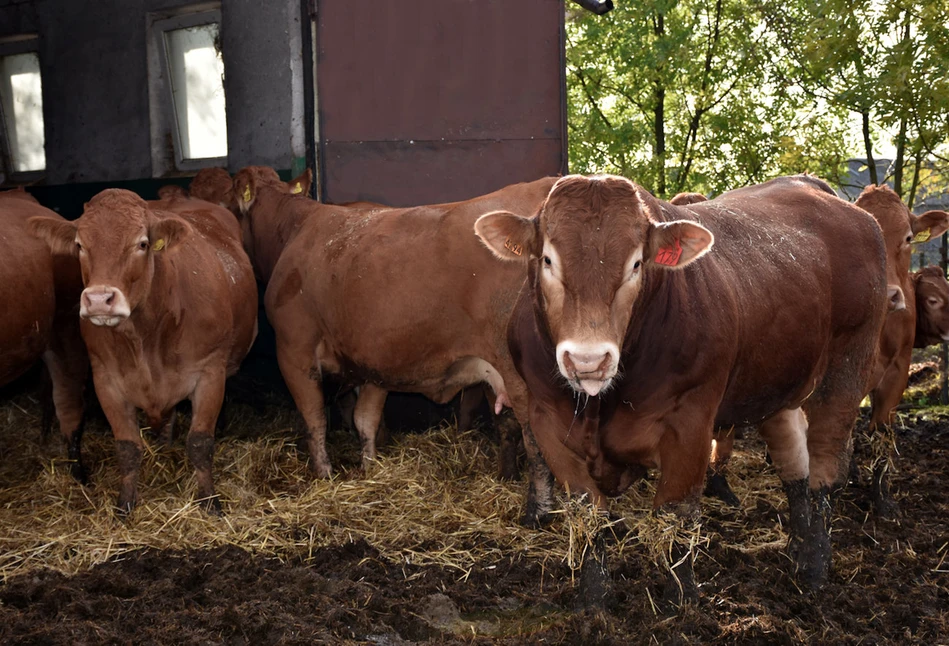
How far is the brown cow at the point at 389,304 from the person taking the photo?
6242 millimetres

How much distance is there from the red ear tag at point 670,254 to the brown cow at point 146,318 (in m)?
2.83

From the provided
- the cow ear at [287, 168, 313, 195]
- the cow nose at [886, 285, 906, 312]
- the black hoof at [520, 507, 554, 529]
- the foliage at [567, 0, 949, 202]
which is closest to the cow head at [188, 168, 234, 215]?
the cow ear at [287, 168, 313, 195]

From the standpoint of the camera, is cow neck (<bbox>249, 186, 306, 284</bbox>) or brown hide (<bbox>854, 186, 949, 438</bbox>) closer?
brown hide (<bbox>854, 186, 949, 438</bbox>)

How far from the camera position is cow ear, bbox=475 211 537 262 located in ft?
13.5

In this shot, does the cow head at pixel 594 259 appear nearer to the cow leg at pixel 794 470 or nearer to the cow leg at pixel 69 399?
the cow leg at pixel 794 470

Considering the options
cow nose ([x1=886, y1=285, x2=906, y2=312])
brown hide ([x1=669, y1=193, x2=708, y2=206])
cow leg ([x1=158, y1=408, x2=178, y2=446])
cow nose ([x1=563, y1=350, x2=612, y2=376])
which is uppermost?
brown hide ([x1=669, y1=193, x2=708, y2=206])

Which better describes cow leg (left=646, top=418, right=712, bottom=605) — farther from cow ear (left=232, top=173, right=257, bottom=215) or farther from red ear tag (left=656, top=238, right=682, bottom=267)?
cow ear (left=232, top=173, right=257, bottom=215)

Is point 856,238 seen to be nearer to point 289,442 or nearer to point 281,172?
point 289,442

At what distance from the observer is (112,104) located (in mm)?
10242

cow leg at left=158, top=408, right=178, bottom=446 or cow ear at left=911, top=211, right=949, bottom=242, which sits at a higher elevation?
cow ear at left=911, top=211, right=949, bottom=242

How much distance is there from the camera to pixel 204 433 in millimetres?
6285

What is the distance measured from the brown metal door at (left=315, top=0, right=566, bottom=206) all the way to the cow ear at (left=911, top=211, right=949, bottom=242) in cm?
259

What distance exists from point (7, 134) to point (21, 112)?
32cm

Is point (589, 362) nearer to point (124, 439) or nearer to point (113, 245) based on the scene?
point (113, 245)
